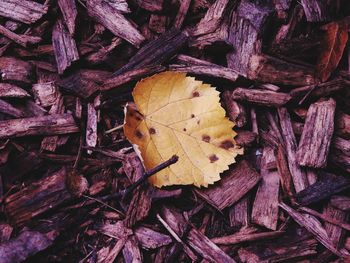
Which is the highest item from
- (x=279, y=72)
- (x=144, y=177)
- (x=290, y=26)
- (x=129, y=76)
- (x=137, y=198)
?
(x=290, y=26)

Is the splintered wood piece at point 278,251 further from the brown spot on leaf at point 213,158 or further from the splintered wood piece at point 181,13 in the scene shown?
the splintered wood piece at point 181,13

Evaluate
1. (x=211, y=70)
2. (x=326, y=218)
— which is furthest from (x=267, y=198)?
(x=211, y=70)

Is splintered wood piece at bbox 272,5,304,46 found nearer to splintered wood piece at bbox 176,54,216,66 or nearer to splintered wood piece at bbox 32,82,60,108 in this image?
splintered wood piece at bbox 176,54,216,66

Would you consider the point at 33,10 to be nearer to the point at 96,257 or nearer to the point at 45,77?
the point at 45,77

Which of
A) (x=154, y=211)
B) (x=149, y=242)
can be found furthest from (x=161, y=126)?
(x=149, y=242)

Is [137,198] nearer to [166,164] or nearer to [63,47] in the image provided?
[166,164]

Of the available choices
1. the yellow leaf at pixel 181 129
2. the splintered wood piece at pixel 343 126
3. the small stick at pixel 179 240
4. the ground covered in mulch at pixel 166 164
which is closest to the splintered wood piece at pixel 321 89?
the ground covered in mulch at pixel 166 164

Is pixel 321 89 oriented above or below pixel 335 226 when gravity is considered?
above
